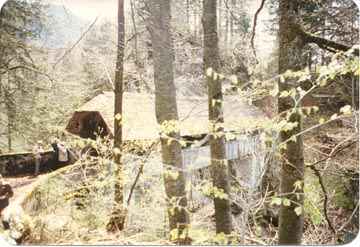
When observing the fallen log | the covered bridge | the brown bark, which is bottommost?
the fallen log

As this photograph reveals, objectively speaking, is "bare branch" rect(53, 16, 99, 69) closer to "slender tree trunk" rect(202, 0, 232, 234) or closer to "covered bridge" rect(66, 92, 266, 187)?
"covered bridge" rect(66, 92, 266, 187)

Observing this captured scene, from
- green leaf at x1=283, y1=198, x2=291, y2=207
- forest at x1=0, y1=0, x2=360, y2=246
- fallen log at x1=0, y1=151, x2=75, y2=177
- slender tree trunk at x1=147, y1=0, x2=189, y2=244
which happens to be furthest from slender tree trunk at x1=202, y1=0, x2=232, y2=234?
fallen log at x1=0, y1=151, x2=75, y2=177

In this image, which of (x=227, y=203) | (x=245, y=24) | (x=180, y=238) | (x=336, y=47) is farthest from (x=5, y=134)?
(x=336, y=47)

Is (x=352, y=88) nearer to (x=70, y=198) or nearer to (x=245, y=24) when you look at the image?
(x=245, y=24)

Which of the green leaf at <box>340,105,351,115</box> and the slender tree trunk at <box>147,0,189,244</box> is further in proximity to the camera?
the slender tree trunk at <box>147,0,189,244</box>

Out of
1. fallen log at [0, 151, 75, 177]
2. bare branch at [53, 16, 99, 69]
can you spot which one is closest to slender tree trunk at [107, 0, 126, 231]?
bare branch at [53, 16, 99, 69]

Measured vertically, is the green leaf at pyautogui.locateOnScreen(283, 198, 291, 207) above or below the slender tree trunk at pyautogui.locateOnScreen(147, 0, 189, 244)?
below

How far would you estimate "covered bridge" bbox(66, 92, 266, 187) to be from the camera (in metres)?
1.99

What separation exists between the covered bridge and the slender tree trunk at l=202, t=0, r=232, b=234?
0.03m

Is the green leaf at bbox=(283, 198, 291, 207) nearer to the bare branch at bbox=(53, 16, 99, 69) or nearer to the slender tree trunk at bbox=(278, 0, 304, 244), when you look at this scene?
the slender tree trunk at bbox=(278, 0, 304, 244)

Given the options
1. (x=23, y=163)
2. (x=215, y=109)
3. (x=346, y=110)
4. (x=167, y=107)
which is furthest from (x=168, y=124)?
(x=346, y=110)

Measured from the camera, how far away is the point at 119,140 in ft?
6.68

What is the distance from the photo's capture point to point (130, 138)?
2.04 m

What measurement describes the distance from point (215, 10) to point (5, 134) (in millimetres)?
1245
